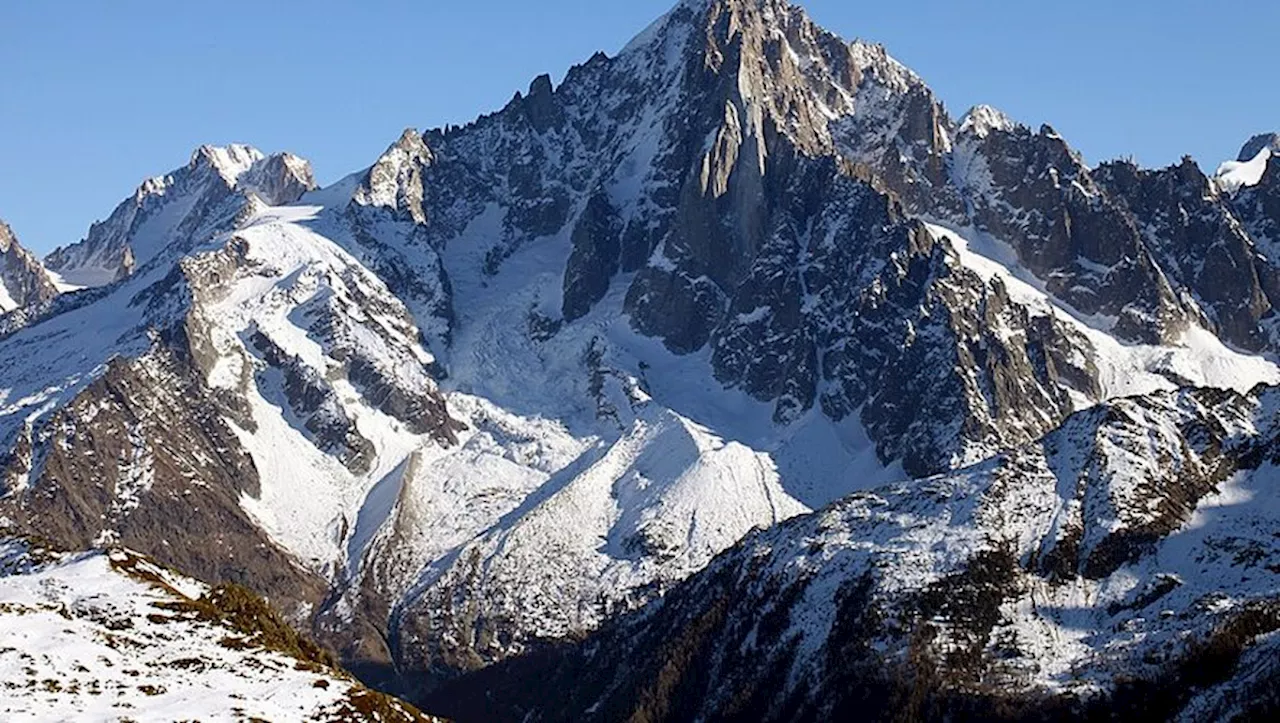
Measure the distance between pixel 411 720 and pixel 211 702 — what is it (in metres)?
18.7

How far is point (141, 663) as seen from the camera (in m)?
156

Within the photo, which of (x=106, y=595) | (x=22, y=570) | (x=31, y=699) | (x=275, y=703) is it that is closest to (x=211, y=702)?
(x=275, y=703)

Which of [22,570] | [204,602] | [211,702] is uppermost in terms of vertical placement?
[22,570]

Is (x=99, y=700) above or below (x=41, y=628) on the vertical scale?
below

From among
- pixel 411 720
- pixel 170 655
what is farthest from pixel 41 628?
pixel 411 720

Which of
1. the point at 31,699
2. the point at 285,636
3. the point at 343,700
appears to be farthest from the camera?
the point at 285,636

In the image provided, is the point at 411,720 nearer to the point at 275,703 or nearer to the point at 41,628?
the point at 275,703

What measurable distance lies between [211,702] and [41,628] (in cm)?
2422

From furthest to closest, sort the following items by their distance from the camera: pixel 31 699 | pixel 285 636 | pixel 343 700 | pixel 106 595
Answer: pixel 285 636 < pixel 106 595 < pixel 343 700 < pixel 31 699

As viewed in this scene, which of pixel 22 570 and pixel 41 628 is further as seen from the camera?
pixel 22 570

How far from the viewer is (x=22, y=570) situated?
631 ft

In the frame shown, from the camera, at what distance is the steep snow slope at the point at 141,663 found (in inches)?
5674

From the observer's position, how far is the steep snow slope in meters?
144

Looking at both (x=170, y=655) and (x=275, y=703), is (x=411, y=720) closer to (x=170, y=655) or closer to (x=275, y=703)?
(x=275, y=703)
